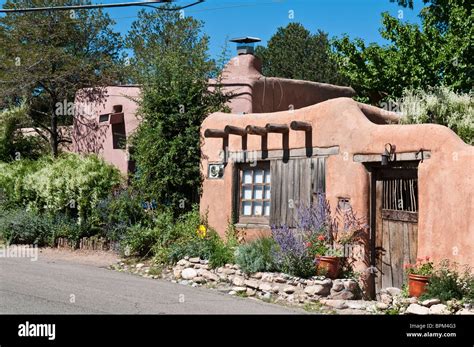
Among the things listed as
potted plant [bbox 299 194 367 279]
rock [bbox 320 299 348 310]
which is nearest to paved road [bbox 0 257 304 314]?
rock [bbox 320 299 348 310]

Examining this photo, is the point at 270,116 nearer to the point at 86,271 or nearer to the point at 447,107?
the point at 447,107

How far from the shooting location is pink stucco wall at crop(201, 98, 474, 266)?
11125 millimetres

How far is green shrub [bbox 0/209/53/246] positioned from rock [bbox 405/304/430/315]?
9.84 meters

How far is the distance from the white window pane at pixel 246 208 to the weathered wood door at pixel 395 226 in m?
3.42

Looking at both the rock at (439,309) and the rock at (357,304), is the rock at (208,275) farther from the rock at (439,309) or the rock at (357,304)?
the rock at (439,309)

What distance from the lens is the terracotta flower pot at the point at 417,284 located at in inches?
436

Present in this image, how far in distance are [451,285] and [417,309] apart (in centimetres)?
71

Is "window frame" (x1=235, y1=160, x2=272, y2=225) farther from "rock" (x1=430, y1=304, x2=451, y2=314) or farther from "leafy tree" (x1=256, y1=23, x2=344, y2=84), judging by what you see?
"leafy tree" (x1=256, y1=23, x2=344, y2=84)

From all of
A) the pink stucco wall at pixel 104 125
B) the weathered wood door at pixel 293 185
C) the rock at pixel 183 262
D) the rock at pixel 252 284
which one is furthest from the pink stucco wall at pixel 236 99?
the rock at pixel 252 284

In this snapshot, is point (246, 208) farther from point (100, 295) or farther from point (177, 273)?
point (100, 295)

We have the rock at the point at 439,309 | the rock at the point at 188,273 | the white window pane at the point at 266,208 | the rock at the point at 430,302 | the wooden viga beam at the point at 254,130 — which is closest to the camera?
the rock at the point at 439,309

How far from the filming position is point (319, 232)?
13031 millimetres

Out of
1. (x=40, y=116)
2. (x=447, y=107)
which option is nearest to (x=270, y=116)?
(x=447, y=107)

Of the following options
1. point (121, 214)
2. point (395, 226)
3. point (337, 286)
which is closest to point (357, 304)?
point (337, 286)
